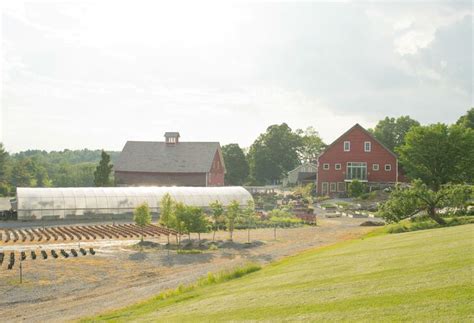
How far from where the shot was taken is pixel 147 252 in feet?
104

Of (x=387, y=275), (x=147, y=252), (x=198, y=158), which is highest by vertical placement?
(x=198, y=158)

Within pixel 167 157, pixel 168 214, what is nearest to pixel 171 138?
pixel 167 157

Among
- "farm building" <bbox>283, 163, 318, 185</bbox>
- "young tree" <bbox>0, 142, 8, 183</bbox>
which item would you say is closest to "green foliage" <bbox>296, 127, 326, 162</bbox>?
"farm building" <bbox>283, 163, 318, 185</bbox>

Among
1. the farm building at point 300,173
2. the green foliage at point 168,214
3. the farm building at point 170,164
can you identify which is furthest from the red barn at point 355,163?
the green foliage at point 168,214

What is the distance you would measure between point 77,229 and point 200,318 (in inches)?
1268

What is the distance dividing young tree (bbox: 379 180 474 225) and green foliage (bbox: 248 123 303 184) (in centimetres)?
7454

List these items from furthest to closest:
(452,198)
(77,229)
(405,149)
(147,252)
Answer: (405,149)
(77,229)
(147,252)
(452,198)

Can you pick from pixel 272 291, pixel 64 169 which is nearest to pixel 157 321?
pixel 272 291

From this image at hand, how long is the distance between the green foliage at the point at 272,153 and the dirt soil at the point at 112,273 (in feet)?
219

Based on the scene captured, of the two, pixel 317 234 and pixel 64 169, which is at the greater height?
pixel 64 169

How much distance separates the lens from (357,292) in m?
11.9

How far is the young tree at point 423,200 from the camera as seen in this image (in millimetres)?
28266

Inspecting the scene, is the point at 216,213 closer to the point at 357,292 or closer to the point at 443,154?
the point at 357,292

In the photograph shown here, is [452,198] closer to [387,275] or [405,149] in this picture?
[387,275]
